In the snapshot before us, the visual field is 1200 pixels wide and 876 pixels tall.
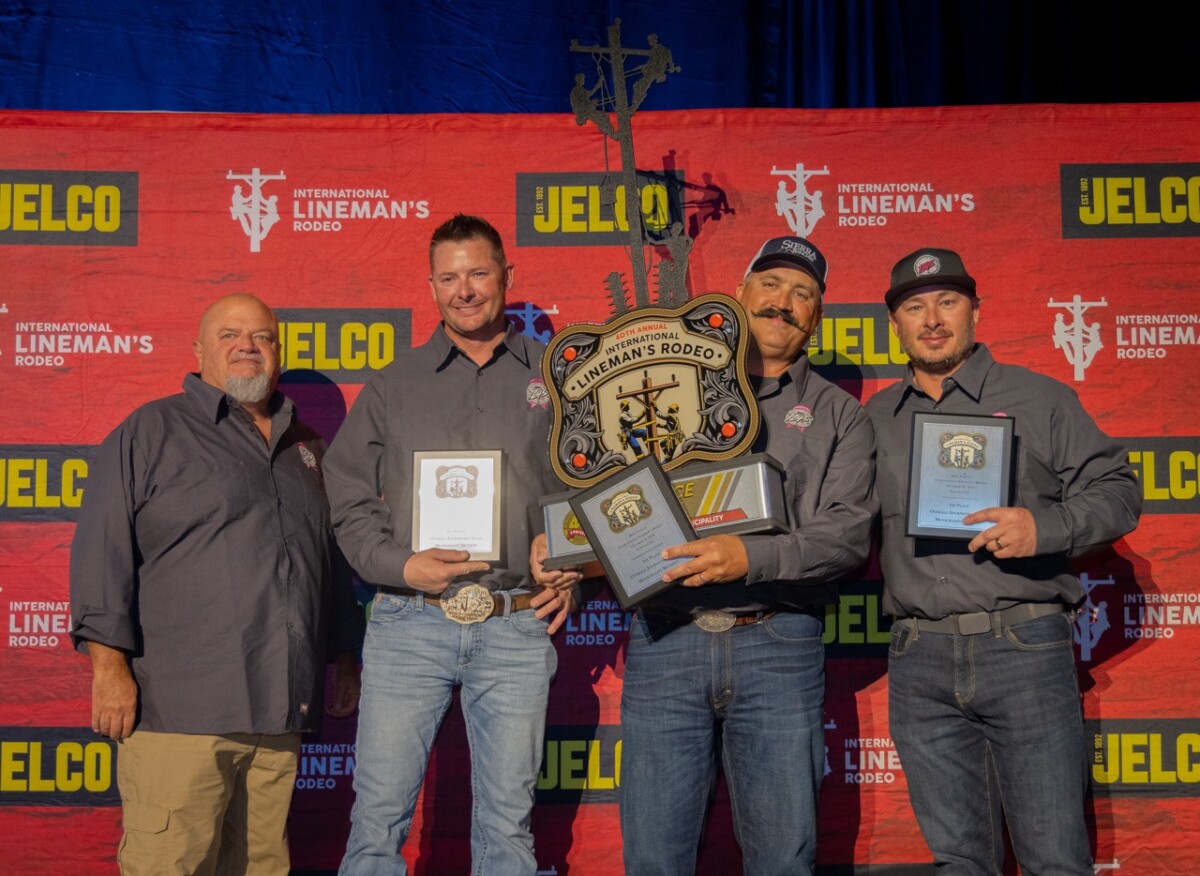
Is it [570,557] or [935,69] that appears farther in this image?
[935,69]

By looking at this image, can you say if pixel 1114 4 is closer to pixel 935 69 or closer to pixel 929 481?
pixel 935 69

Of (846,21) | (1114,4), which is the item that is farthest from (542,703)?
(1114,4)

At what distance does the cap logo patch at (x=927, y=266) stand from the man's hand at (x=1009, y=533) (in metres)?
0.67

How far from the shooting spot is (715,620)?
7.97 feet

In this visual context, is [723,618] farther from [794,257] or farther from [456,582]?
[794,257]

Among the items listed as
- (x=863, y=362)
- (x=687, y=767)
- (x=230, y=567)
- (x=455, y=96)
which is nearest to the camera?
(x=687, y=767)

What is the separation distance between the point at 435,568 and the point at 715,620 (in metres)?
0.66

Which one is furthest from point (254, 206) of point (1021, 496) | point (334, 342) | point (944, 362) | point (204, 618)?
point (1021, 496)

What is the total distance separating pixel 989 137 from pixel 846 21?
2.60 ft

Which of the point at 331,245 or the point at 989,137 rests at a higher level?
the point at 989,137

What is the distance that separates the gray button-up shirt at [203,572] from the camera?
102 inches

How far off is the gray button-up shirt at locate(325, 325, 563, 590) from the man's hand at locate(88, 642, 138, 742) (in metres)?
0.62

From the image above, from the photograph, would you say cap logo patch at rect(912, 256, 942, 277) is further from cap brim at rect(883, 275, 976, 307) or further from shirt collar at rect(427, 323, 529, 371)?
shirt collar at rect(427, 323, 529, 371)

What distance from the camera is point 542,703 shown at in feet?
8.36
